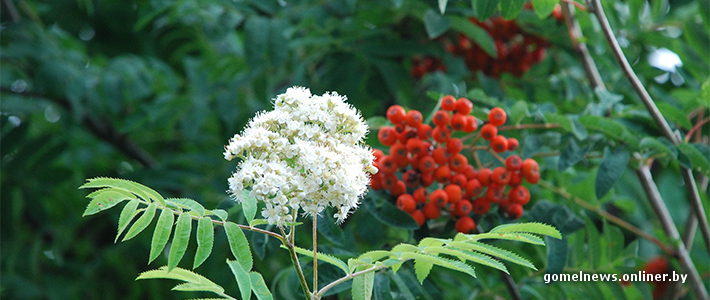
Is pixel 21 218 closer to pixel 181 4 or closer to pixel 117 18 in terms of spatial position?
pixel 117 18

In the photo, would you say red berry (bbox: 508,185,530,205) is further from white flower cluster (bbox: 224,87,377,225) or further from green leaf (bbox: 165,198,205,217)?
green leaf (bbox: 165,198,205,217)

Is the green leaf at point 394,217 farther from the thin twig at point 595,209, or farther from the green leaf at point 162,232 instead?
the thin twig at point 595,209

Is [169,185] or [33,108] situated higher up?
[33,108]

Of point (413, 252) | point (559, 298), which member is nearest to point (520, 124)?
point (559, 298)

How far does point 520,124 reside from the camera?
2.25 metres

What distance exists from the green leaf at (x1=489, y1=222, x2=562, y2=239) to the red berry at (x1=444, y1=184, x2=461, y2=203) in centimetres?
45

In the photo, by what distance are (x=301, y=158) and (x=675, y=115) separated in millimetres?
1584

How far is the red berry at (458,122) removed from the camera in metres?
1.98

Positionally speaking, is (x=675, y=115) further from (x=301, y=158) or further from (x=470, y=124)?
(x=301, y=158)

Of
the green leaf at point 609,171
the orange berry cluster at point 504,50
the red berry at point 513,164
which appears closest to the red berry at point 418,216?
the red berry at point 513,164

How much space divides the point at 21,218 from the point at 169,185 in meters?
1.38

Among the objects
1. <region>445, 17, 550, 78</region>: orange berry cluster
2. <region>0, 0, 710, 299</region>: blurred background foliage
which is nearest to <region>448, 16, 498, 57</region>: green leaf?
<region>0, 0, 710, 299</region>: blurred background foliage

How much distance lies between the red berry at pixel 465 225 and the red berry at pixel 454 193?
69 millimetres

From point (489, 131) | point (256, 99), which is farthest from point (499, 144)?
point (256, 99)
